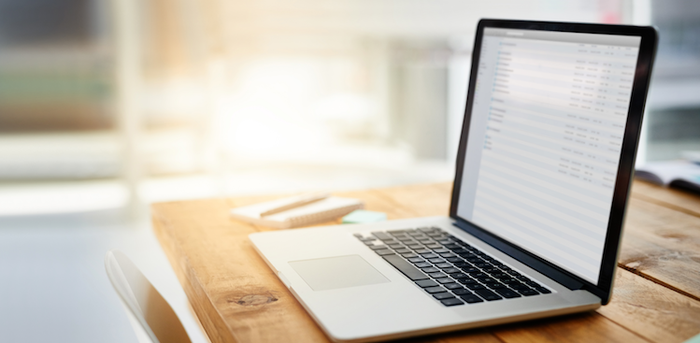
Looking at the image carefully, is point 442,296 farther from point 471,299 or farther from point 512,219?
point 512,219

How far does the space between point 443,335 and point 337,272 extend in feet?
0.57

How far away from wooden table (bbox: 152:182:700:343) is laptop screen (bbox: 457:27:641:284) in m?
0.08

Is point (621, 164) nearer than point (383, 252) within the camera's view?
Yes

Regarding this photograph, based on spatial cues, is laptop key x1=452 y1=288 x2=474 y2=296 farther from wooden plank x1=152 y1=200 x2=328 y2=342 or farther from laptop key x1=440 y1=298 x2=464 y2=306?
wooden plank x1=152 y1=200 x2=328 y2=342

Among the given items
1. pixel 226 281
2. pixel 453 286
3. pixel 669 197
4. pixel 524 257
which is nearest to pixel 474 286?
pixel 453 286

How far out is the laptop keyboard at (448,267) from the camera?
2.13ft

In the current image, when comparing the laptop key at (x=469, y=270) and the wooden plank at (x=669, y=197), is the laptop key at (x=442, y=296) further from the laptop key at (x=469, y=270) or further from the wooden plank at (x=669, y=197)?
the wooden plank at (x=669, y=197)

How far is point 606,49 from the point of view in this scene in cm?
68

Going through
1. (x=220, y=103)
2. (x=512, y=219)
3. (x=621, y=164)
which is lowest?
(x=220, y=103)

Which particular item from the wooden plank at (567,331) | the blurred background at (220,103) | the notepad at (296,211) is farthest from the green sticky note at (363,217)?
the blurred background at (220,103)

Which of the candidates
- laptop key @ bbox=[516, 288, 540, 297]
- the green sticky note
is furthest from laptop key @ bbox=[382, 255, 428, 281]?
the green sticky note

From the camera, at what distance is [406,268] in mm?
721

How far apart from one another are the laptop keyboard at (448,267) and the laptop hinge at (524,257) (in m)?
0.03

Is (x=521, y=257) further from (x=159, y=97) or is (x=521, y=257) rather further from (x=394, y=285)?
(x=159, y=97)
